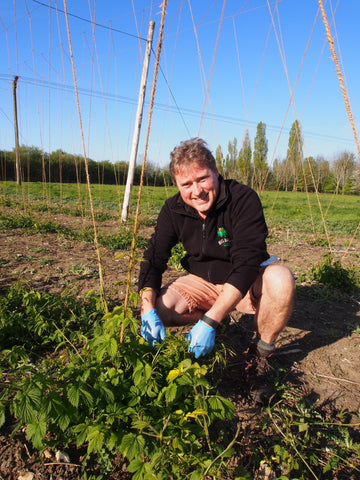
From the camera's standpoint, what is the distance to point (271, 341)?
1747mm

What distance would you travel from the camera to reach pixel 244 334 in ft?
7.25

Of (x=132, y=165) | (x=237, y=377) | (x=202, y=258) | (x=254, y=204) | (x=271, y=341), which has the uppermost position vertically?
(x=132, y=165)

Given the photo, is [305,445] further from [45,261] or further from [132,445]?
[45,261]

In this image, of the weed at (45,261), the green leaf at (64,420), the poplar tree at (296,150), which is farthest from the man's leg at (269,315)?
the weed at (45,261)

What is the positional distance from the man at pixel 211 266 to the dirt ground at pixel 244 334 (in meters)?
Answer: 0.24

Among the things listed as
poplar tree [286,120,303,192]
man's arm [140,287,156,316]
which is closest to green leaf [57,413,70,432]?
man's arm [140,287,156,316]

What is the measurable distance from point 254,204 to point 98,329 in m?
1.11

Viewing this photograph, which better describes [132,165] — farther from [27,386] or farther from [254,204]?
[27,386]

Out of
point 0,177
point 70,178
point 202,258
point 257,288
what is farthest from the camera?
point 70,178

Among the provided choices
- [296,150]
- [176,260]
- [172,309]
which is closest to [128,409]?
[172,309]

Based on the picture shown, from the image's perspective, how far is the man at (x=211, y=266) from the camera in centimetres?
167

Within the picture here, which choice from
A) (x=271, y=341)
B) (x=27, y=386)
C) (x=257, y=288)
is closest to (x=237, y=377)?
(x=271, y=341)

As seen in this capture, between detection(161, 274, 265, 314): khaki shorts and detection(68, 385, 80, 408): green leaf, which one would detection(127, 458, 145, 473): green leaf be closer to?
detection(68, 385, 80, 408): green leaf

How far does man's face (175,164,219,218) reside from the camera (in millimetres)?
1762
